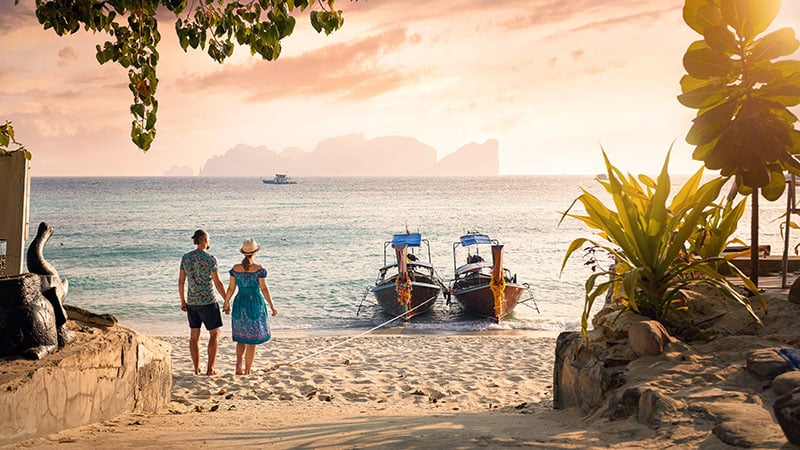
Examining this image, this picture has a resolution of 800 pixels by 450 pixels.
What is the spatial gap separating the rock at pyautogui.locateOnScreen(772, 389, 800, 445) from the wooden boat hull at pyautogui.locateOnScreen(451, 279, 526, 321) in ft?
47.8

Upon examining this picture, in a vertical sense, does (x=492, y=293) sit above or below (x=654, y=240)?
below

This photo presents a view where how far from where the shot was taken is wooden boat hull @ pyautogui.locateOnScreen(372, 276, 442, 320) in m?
18.0

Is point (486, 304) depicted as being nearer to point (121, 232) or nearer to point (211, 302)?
point (211, 302)

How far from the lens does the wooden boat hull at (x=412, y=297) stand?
18.0 meters

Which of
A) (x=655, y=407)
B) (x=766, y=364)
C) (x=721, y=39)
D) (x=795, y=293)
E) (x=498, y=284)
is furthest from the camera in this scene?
(x=498, y=284)

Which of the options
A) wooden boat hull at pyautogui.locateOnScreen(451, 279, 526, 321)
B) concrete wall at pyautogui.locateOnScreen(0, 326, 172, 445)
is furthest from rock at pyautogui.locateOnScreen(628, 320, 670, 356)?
wooden boat hull at pyautogui.locateOnScreen(451, 279, 526, 321)

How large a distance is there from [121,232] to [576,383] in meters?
44.9

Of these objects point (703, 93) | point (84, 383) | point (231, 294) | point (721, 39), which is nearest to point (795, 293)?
point (703, 93)

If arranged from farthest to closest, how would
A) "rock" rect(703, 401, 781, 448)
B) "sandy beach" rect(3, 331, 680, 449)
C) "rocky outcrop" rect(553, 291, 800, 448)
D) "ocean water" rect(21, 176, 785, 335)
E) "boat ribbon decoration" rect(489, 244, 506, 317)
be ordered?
"ocean water" rect(21, 176, 785, 335), "boat ribbon decoration" rect(489, 244, 506, 317), "sandy beach" rect(3, 331, 680, 449), "rocky outcrop" rect(553, 291, 800, 448), "rock" rect(703, 401, 781, 448)

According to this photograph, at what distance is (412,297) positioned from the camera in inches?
709

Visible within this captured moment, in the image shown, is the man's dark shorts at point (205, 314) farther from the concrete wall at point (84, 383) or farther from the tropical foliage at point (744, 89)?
the tropical foliage at point (744, 89)

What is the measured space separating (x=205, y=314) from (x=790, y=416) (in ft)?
21.8

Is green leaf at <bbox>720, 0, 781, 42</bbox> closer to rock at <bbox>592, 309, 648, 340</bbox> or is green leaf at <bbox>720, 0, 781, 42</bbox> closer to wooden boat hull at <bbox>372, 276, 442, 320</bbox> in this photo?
rock at <bbox>592, 309, 648, 340</bbox>

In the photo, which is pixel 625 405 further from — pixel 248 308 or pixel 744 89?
pixel 248 308
